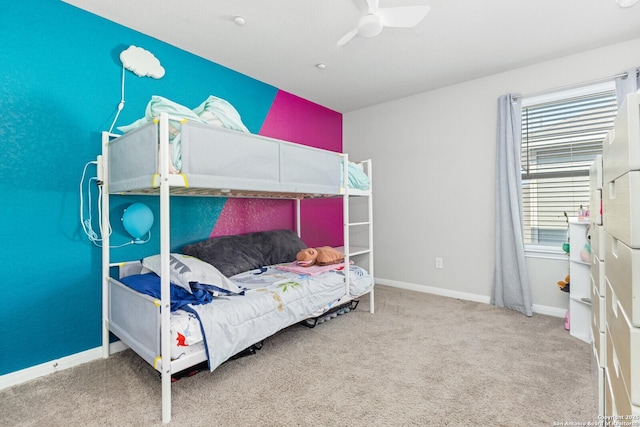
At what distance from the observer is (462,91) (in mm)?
3422

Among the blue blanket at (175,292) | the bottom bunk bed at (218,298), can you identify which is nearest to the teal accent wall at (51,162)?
the bottom bunk bed at (218,298)

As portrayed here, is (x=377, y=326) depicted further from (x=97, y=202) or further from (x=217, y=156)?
(x=97, y=202)

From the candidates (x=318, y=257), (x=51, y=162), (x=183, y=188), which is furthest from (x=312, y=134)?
(x=51, y=162)

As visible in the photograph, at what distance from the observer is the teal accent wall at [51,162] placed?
188 cm

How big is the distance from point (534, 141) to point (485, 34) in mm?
1270

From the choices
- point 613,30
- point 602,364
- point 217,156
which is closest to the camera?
point 602,364

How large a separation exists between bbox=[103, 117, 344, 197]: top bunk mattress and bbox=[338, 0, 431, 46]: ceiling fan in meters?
0.90

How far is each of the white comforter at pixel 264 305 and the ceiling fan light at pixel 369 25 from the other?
5.94ft

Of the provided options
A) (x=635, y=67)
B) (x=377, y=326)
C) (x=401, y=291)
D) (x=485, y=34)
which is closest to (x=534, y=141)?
(x=635, y=67)

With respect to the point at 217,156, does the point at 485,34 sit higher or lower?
higher

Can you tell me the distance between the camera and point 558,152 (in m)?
2.99

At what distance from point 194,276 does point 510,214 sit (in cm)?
292

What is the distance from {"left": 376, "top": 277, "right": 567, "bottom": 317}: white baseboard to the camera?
2941mm

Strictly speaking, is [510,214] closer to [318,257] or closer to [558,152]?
[558,152]
